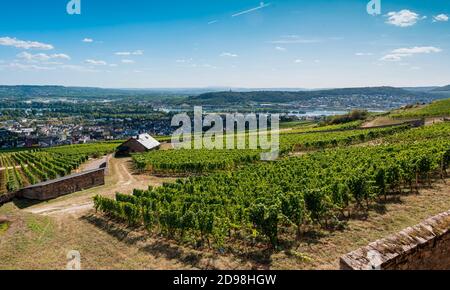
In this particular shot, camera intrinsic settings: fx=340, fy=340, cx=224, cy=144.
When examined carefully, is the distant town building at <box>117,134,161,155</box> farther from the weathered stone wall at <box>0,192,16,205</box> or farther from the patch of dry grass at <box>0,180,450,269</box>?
the patch of dry grass at <box>0,180,450,269</box>

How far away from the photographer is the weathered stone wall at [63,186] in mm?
32500

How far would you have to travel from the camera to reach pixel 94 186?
37.5 metres

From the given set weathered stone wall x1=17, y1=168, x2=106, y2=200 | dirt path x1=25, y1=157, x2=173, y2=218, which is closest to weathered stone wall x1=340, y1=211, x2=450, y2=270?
dirt path x1=25, y1=157, x2=173, y2=218

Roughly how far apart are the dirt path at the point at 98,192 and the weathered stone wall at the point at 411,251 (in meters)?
22.6

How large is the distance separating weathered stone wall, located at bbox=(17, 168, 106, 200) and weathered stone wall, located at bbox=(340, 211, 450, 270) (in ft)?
104

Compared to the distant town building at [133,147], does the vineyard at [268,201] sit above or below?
above

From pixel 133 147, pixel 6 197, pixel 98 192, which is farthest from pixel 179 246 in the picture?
pixel 133 147

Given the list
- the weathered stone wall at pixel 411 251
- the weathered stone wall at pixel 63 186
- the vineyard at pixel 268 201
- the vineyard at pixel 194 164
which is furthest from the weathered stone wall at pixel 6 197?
the weathered stone wall at pixel 411 251

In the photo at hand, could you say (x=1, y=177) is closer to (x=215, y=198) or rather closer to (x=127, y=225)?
(x=127, y=225)

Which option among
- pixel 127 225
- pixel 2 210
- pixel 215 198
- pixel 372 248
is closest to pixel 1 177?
pixel 2 210

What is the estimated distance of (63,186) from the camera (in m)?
34.3

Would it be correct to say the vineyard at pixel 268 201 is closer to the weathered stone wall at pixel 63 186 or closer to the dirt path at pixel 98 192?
the dirt path at pixel 98 192

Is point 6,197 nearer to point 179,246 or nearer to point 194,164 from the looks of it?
point 194,164

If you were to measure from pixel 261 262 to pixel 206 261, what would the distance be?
97.9 inches
